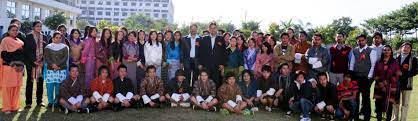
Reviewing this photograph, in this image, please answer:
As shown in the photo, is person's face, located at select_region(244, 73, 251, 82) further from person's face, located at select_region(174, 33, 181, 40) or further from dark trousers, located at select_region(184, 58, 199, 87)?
person's face, located at select_region(174, 33, 181, 40)

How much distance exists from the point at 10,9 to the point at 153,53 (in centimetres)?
3255

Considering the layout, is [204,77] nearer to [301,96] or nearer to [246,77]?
[246,77]

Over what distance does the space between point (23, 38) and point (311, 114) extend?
5161 mm

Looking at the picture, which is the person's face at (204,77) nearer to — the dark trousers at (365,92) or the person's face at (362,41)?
the dark trousers at (365,92)

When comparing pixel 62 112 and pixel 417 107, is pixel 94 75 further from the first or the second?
pixel 417 107

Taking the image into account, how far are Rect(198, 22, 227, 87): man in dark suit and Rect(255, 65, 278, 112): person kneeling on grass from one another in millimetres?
798

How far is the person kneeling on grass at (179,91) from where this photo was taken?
7.92 meters

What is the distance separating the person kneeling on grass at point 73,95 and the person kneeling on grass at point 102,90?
16 cm

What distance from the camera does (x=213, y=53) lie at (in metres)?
8.23

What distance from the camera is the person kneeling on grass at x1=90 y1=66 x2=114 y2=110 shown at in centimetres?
725

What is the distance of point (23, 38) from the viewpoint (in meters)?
7.15

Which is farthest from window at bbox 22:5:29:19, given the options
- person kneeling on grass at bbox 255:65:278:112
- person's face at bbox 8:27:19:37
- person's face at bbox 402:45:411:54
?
person's face at bbox 402:45:411:54

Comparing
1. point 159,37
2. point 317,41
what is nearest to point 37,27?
point 159,37

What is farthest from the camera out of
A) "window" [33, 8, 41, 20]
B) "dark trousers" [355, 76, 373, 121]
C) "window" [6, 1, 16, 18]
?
"window" [33, 8, 41, 20]
